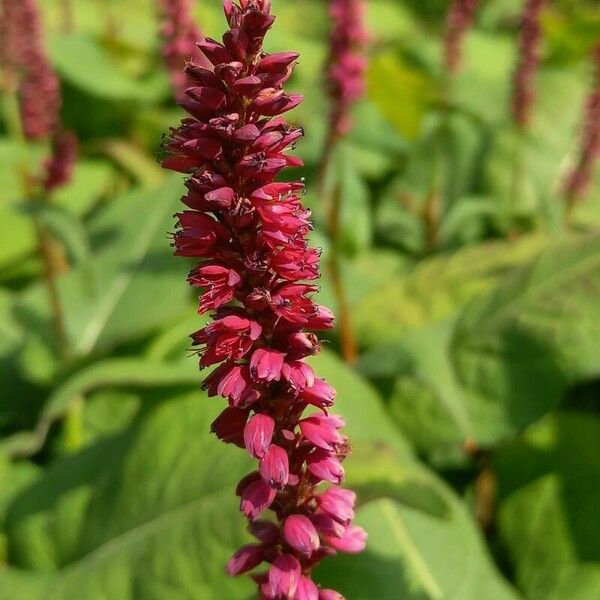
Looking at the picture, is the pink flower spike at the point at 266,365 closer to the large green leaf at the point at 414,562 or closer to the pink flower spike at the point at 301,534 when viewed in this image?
the pink flower spike at the point at 301,534

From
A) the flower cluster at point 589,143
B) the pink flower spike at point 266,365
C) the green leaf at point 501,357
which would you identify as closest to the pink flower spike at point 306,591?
the pink flower spike at point 266,365

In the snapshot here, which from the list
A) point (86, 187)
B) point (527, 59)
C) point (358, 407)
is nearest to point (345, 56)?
point (527, 59)

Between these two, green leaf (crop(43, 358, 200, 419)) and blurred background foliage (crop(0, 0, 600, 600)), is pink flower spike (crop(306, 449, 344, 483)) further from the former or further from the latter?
green leaf (crop(43, 358, 200, 419))

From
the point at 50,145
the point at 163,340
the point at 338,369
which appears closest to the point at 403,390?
the point at 338,369

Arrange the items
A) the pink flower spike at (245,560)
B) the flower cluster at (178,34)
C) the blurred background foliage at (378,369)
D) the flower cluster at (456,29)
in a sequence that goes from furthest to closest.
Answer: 1. the flower cluster at (456,29)
2. the flower cluster at (178,34)
3. the blurred background foliage at (378,369)
4. the pink flower spike at (245,560)

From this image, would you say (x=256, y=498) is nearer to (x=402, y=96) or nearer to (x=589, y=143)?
(x=589, y=143)

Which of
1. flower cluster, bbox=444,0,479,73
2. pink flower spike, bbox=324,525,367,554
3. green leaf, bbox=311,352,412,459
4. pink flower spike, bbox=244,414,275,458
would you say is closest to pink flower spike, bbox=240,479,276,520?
pink flower spike, bbox=244,414,275,458
